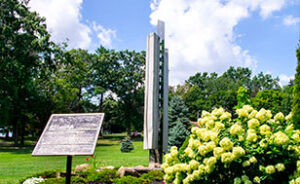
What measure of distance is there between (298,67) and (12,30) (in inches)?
800

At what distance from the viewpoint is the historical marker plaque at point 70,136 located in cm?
488

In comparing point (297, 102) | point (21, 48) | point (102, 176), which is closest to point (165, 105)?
point (102, 176)

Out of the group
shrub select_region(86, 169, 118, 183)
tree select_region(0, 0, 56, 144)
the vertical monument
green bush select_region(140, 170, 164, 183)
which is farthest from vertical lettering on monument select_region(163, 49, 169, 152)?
tree select_region(0, 0, 56, 144)

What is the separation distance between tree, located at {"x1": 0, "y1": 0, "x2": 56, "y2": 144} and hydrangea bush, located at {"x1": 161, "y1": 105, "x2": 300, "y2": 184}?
18.6 m

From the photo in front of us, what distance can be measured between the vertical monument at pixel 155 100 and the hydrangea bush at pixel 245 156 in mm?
5345

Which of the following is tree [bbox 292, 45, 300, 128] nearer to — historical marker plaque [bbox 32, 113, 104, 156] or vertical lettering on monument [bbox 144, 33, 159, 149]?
historical marker plaque [bbox 32, 113, 104, 156]

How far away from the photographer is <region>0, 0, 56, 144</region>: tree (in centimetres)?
2016

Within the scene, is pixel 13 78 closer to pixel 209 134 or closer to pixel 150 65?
pixel 150 65

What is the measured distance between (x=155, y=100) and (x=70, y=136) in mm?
4586

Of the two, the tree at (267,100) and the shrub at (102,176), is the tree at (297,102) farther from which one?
the tree at (267,100)

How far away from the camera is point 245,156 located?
3.48 meters

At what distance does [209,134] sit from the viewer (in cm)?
371

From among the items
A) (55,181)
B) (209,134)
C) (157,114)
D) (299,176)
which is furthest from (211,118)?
(157,114)

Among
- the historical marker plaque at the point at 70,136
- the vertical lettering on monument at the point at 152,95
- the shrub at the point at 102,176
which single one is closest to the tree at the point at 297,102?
the historical marker plaque at the point at 70,136
